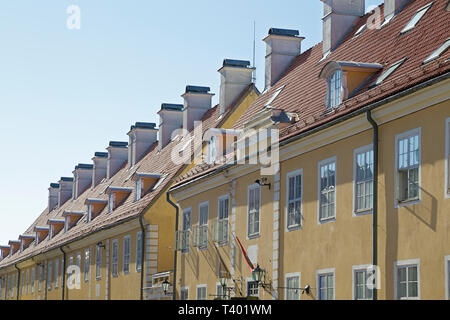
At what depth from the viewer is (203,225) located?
99.8 feet

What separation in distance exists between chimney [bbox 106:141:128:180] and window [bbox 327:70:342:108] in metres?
30.8

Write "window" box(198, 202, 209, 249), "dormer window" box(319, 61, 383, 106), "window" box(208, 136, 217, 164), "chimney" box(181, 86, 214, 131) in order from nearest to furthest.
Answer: "dormer window" box(319, 61, 383, 106), "window" box(198, 202, 209, 249), "window" box(208, 136, 217, 164), "chimney" box(181, 86, 214, 131)

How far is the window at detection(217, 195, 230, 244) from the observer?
28578 millimetres

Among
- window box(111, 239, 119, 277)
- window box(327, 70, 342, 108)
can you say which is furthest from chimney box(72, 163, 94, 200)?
window box(327, 70, 342, 108)

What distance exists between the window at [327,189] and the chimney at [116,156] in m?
31.7

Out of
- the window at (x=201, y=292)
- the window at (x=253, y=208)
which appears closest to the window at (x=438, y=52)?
the window at (x=253, y=208)

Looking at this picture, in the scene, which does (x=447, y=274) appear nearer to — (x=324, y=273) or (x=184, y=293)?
(x=324, y=273)

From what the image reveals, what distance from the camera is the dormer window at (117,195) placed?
43.5 meters

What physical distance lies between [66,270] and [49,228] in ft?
31.5

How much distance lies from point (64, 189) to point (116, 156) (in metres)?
13.1

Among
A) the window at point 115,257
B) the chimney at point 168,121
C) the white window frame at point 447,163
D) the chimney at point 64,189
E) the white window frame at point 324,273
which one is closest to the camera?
the white window frame at point 447,163

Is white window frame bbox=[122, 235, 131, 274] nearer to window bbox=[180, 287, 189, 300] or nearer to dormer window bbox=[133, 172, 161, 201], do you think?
dormer window bbox=[133, 172, 161, 201]

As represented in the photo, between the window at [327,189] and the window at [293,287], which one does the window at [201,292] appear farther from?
the window at [327,189]
